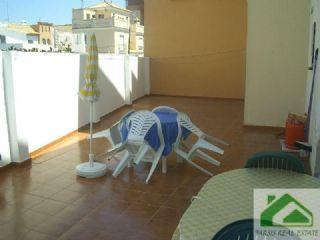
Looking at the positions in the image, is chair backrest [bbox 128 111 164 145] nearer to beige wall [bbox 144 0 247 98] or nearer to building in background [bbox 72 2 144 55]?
beige wall [bbox 144 0 247 98]

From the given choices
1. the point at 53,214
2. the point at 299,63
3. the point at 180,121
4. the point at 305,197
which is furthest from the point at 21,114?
the point at 299,63

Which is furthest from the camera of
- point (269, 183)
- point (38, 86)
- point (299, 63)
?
point (299, 63)

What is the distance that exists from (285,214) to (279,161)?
64 cm

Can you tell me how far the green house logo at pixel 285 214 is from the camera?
4.45 feet

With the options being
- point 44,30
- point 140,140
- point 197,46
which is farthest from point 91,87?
point 44,30

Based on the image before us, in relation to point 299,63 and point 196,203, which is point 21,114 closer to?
point 196,203

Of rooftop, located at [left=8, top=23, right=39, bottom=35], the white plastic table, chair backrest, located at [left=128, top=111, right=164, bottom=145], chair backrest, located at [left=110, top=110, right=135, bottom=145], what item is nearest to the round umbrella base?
chair backrest, located at [left=110, top=110, right=135, bottom=145]

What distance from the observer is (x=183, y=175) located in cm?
435

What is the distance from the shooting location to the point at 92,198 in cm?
366

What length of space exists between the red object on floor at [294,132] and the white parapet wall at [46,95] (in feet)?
12.6

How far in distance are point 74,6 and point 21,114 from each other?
26.1 meters

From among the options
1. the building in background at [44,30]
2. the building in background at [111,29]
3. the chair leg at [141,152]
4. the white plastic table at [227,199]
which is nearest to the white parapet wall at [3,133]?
the chair leg at [141,152]

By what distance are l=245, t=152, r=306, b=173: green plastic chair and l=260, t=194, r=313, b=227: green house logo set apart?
43cm

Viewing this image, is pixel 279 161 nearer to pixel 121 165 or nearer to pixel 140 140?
pixel 140 140
